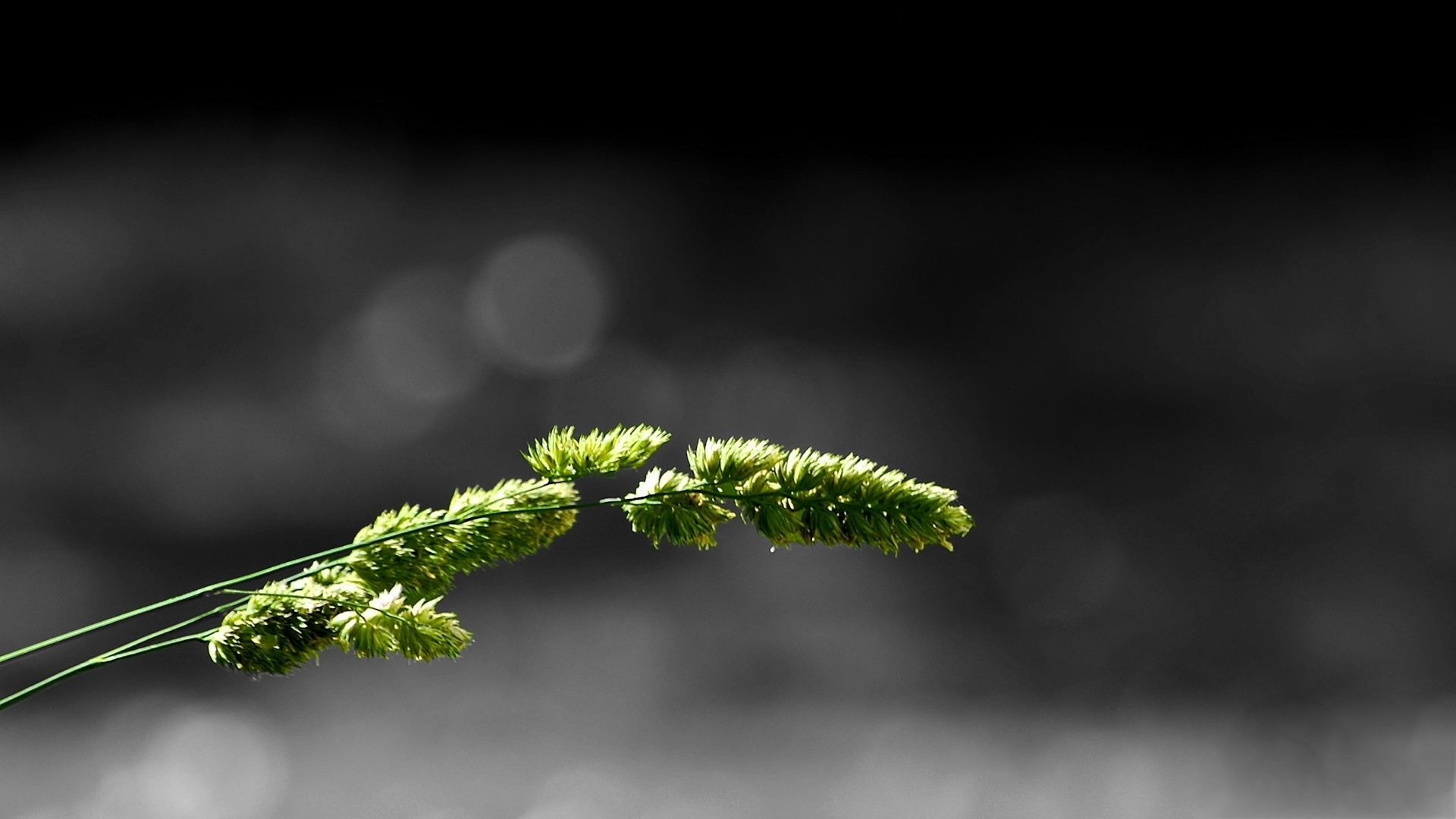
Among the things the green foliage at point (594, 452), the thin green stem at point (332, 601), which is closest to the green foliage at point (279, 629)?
the thin green stem at point (332, 601)

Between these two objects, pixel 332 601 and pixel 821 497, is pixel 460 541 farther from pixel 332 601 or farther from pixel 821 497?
pixel 821 497

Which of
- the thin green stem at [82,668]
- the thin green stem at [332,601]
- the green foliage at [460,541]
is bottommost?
the thin green stem at [82,668]

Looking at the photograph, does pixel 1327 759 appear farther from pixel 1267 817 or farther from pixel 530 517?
pixel 530 517

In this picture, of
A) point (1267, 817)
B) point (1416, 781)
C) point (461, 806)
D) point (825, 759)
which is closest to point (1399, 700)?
point (1416, 781)

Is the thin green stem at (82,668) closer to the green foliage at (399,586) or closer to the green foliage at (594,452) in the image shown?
the green foliage at (399,586)

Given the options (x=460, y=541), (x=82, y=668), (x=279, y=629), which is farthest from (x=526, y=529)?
(x=82, y=668)

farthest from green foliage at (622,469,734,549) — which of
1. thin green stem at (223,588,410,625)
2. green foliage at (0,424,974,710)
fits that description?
thin green stem at (223,588,410,625)

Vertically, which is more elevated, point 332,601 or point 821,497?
point 821,497
